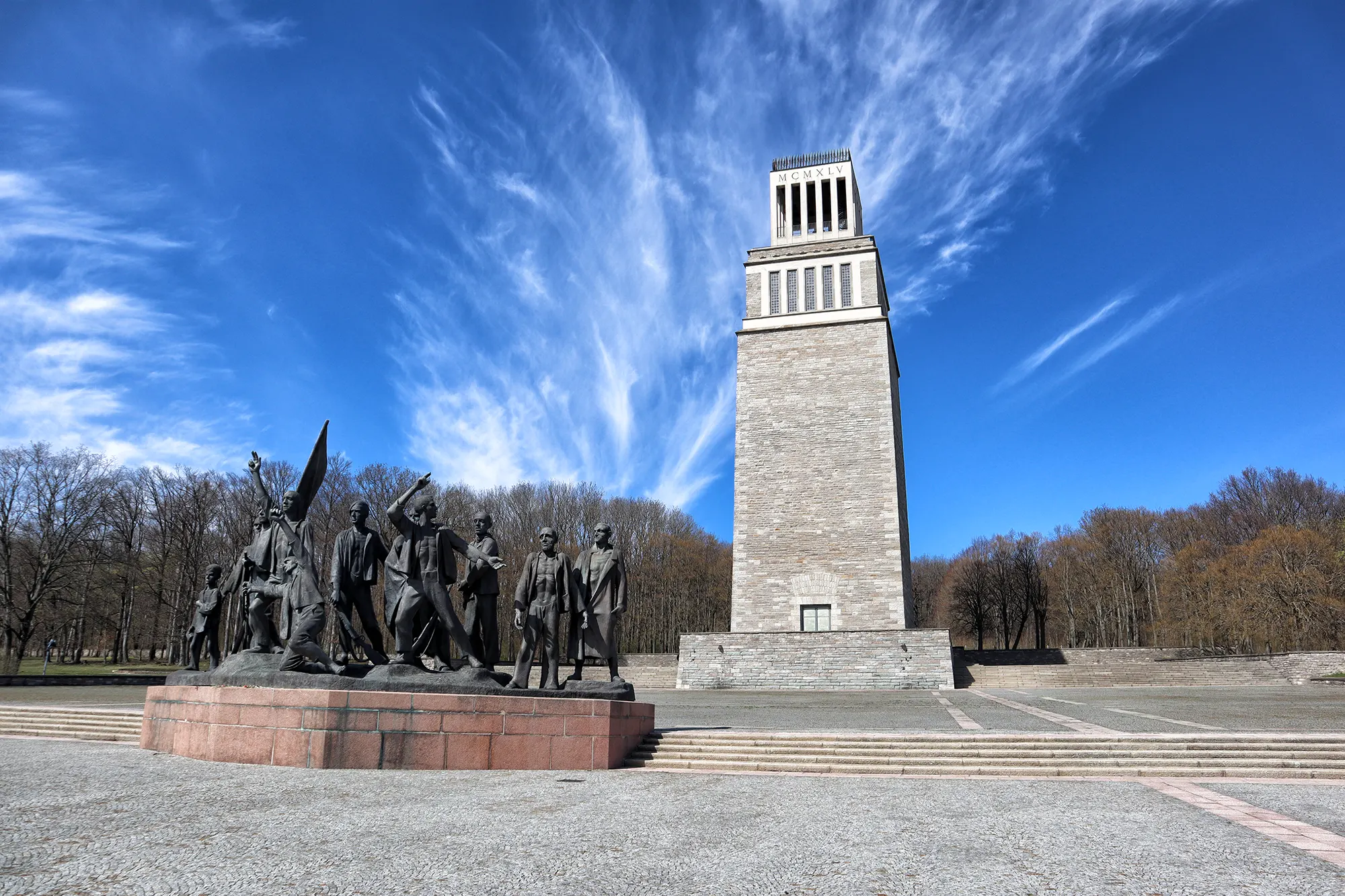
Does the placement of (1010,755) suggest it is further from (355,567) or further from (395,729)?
(355,567)

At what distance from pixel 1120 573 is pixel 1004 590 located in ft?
22.0

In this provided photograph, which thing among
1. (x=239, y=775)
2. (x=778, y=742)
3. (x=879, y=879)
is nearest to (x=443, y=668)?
(x=239, y=775)

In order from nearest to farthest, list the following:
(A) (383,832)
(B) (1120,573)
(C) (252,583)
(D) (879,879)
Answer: (D) (879,879), (A) (383,832), (C) (252,583), (B) (1120,573)

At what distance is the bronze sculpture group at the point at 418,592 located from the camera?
371 inches

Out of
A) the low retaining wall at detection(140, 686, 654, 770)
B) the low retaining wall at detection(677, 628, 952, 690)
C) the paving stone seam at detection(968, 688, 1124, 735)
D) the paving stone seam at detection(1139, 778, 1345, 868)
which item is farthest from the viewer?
the low retaining wall at detection(677, 628, 952, 690)

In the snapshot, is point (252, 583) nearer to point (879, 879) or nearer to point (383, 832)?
point (383, 832)

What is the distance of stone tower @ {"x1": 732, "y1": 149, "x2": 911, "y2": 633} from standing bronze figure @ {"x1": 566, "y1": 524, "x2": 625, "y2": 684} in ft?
66.1

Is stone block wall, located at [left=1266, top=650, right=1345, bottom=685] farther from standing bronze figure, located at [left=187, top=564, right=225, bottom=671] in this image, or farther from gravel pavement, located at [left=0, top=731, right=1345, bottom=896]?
standing bronze figure, located at [left=187, top=564, right=225, bottom=671]

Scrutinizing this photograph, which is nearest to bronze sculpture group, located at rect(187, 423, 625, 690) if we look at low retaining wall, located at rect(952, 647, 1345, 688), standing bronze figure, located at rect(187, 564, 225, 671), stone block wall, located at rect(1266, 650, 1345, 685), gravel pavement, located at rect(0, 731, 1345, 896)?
gravel pavement, located at rect(0, 731, 1345, 896)

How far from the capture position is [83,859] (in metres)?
4.44

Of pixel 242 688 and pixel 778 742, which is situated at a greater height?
pixel 242 688

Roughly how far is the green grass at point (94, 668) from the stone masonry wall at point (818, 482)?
23419 mm

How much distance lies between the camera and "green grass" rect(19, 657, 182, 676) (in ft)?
108

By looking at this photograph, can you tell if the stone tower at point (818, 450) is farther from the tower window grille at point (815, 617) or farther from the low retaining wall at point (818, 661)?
the low retaining wall at point (818, 661)
